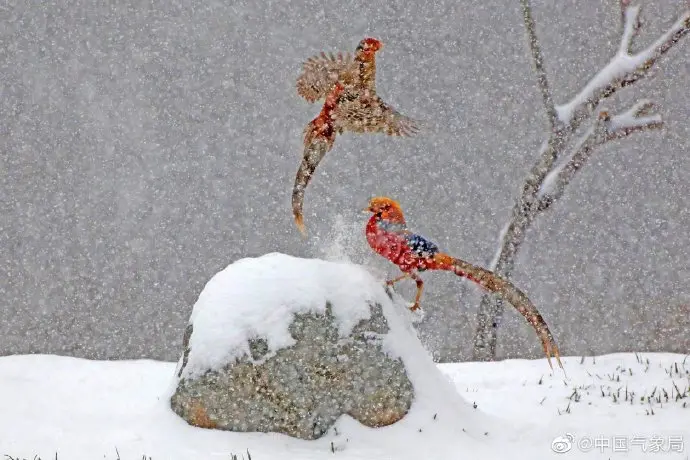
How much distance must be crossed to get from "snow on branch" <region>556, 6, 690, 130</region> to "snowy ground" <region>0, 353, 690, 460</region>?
10.4ft

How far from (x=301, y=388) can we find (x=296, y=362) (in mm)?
187

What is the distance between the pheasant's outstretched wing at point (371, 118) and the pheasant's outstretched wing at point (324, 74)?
0.55ft

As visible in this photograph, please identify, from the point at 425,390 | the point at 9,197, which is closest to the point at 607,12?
the point at 425,390

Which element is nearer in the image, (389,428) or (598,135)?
(389,428)

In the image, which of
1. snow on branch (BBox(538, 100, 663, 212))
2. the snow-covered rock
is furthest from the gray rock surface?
snow on branch (BBox(538, 100, 663, 212))

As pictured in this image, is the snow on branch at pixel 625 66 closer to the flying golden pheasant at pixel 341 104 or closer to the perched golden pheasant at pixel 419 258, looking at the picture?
the flying golden pheasant at pixel 341 104

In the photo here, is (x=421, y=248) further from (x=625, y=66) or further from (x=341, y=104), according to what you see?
(x=625, y=66)

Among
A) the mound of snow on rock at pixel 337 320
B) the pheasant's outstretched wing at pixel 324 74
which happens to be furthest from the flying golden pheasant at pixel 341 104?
the mound of snow on rock at pixel 337 320

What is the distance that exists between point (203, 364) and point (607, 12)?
351 inches

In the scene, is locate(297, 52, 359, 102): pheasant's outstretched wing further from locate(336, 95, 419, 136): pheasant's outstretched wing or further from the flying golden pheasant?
locate(336, 95, 419, 136): pheasant's outstretched wing

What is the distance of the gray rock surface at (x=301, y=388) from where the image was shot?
18.0 feet

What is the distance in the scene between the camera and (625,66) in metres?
9.20

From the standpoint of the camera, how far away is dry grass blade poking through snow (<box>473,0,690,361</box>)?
9117 mm

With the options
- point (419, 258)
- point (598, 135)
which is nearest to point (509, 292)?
point (419, 258)
